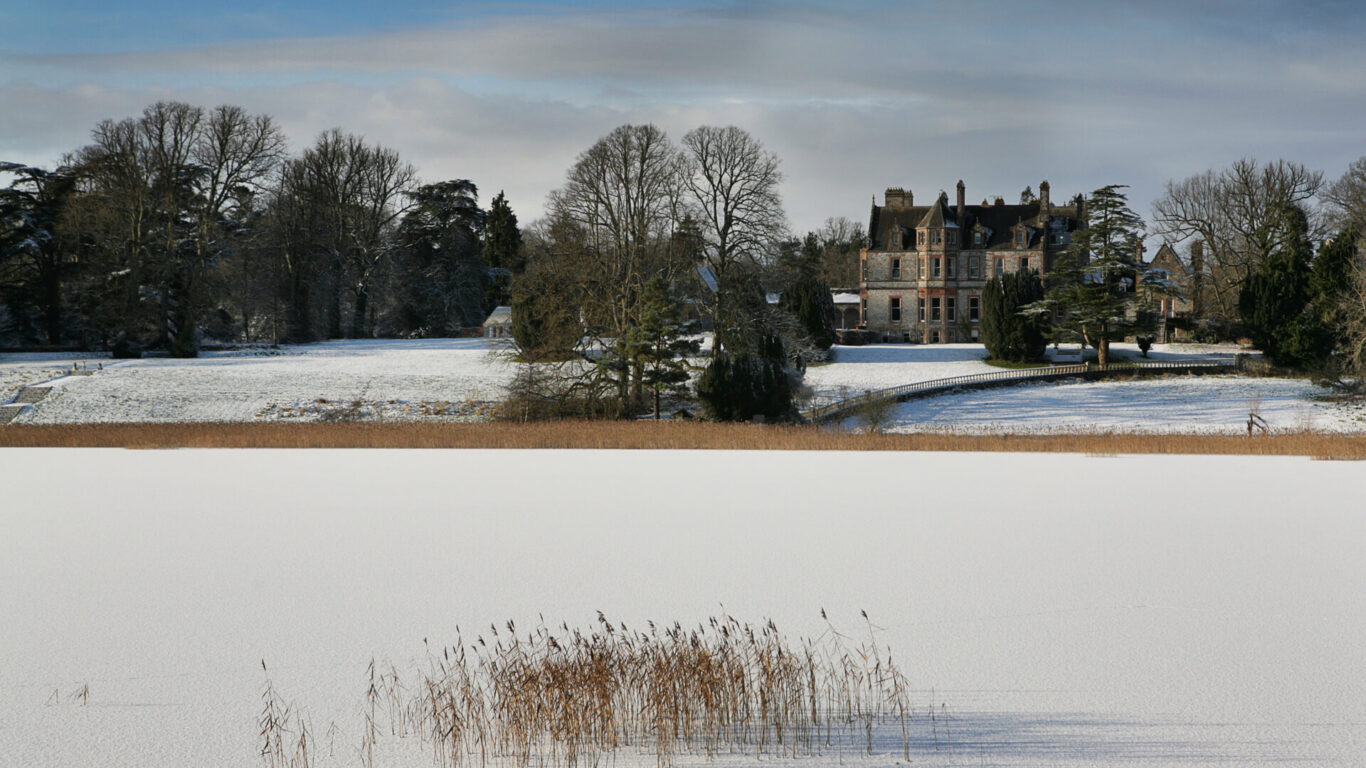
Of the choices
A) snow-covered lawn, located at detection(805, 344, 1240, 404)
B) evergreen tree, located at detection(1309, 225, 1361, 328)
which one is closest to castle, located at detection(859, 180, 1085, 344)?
snow-covered lawn, located at detection(805, 344, 1240, 404)

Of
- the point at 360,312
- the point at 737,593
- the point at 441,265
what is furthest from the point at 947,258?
the point at 737,593

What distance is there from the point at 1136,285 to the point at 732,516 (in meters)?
39.7

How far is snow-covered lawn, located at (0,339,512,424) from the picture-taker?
31.8m

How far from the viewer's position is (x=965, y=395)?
36969 millimetres

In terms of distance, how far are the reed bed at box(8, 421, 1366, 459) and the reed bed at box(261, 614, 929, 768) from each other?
15708 millimetres

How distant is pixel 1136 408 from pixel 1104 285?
944 cm

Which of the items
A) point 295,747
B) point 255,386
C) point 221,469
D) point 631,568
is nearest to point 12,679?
point 295,747

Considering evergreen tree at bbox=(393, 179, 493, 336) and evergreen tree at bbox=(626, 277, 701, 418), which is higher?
evergreen tree at bbox=(393, 179, 493, 336)

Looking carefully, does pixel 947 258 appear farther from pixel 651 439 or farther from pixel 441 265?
pixel 651 439

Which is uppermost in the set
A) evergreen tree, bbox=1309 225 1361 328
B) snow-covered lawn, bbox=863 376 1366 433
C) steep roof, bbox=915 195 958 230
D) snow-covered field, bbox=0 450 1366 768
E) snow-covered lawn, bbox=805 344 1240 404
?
steep roof, bbox=915 195 958 230

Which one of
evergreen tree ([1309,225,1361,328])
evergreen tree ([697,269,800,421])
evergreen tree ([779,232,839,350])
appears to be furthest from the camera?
evergreen tree ([779,232,839,350])

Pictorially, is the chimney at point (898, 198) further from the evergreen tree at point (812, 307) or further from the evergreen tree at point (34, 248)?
the evergreen tree at point (34, 248)

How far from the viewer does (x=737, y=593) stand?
8.54m

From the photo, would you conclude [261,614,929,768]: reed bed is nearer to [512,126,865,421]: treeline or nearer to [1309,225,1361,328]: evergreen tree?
[512,126,865,421]: treeline
